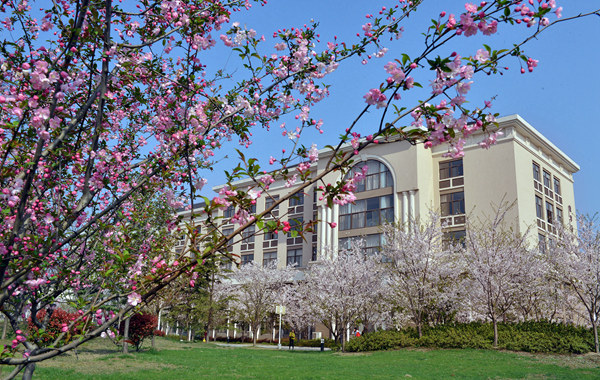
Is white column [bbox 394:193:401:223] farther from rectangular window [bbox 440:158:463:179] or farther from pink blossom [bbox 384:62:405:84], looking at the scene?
pink blossom [bbox 384:62:405:84]

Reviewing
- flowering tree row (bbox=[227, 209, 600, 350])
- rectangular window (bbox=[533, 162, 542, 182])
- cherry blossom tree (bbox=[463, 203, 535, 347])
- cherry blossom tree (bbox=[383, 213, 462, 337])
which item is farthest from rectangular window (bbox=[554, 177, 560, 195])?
cherry blossom tree (bbox=[383, 213, 462, 337])

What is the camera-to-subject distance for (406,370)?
14227 millimetres

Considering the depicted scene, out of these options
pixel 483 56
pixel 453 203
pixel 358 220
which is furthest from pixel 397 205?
pixel 483 56

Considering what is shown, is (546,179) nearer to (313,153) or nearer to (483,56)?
(313,153)

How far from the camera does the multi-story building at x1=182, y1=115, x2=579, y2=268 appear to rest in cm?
3281

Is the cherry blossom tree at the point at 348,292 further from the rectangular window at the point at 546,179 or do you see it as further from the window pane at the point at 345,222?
the rectangular window at the point at 546,179

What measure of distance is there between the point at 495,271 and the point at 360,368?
29.5ft

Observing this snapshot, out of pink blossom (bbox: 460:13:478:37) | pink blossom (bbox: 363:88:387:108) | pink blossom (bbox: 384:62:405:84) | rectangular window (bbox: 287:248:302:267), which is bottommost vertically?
pink blossom (bbox: 363:88:387:108)

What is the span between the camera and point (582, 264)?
68.2 feet

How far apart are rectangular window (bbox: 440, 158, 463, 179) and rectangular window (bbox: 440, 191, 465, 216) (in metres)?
1.54

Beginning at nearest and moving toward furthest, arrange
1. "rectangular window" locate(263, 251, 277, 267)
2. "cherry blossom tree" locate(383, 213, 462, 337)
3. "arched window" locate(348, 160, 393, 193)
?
"cherry blossom tree" locate(383, 213, 462, 337) → "arched window" locate(348, 160, 393, 193) → "rectangular window" locate(263, 251, 277, 267)

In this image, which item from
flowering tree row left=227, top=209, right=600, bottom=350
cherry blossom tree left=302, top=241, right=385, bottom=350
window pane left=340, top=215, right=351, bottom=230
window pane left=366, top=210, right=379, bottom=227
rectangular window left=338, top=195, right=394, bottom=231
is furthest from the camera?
window pane left=340, top=215, right=351, bottom=230

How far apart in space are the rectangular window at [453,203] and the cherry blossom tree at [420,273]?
32.9ft

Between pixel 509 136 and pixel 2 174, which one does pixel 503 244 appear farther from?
pixel 2 174
